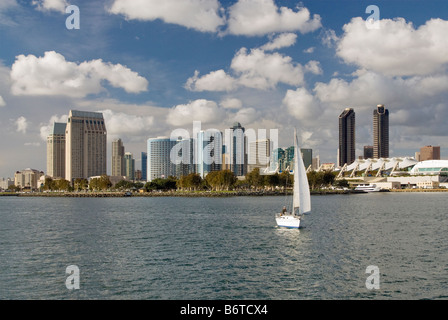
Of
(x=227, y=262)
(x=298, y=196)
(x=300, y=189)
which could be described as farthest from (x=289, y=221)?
(x=227, y=262)

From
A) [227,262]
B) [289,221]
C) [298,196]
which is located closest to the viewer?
[227,262]

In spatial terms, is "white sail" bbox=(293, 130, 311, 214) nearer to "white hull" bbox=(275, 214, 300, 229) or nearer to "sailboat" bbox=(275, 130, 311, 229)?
"sailboat" bbox=(275, 130, 311, 229)

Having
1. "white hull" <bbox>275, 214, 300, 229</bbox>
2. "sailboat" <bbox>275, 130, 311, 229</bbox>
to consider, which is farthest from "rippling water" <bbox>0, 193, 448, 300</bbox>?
"sailboat" <bbox>275, 130, 311, 229</bbox>

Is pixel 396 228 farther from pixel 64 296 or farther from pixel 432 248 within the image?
pixel 64 296

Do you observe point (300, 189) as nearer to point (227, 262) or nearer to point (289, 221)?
point (289, 221)

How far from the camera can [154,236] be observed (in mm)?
56094

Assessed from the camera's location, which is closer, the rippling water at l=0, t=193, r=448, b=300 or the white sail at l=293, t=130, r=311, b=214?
the rippling water at l=0, t=193, r=448, b=300

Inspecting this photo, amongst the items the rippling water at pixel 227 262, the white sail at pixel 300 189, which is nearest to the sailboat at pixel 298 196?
the white sail at pixel 300 189

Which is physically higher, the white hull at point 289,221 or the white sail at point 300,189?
the white sail at point 300,189

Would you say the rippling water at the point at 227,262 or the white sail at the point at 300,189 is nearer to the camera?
the rippling water at the point at 227,262

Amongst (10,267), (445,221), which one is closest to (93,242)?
(10,267)

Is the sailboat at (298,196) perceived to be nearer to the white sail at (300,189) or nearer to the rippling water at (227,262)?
the white sail at (300,189)

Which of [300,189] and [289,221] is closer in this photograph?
[289,221]
